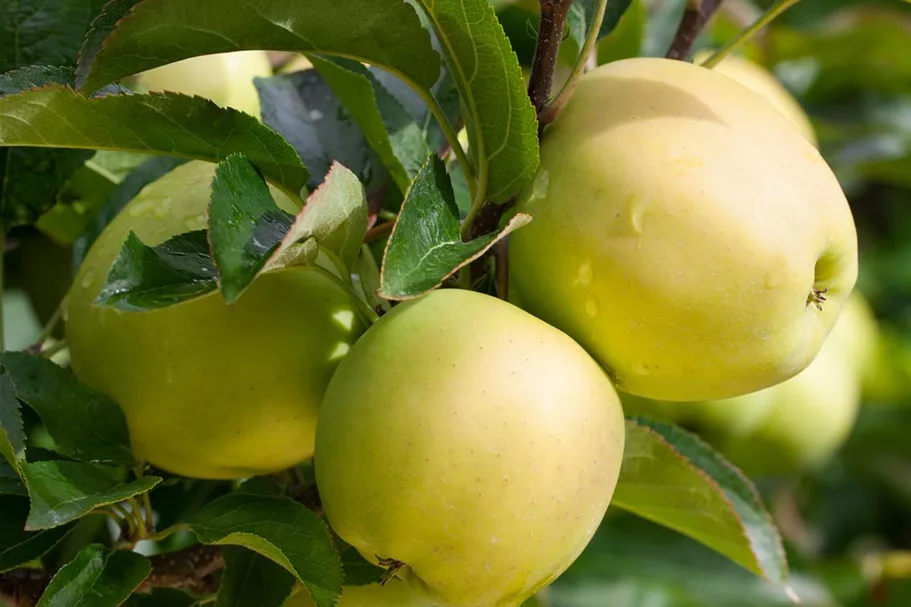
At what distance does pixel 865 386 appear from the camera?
1.38 m

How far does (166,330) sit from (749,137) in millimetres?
290

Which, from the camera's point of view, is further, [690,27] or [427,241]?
[690,27]

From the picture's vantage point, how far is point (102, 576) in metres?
0.50

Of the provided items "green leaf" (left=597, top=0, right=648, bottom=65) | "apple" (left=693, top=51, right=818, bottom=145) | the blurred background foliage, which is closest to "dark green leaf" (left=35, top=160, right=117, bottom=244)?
the blurred background foliage

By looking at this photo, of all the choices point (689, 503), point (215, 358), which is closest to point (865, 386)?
point (689, 503)

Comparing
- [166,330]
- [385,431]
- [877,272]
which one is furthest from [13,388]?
[877,272]

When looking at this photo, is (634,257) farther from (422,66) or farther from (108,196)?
(108,196)

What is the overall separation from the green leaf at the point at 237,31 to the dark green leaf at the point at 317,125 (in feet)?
0.41

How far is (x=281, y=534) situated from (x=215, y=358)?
90 mm

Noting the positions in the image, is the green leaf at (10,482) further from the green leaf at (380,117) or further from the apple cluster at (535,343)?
the green leaf at (380,117)

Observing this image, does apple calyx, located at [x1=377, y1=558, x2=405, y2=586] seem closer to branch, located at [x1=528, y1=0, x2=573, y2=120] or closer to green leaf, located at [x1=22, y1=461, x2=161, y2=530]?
green leaf, located at [x1=22, y1=461, x2=161, y2=530]

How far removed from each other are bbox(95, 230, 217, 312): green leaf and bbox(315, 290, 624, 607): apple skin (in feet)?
0.26

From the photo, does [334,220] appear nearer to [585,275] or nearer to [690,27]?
[585,275]

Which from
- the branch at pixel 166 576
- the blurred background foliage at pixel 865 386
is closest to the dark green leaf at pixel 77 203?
the blurred background foliage at pixel 865 386
